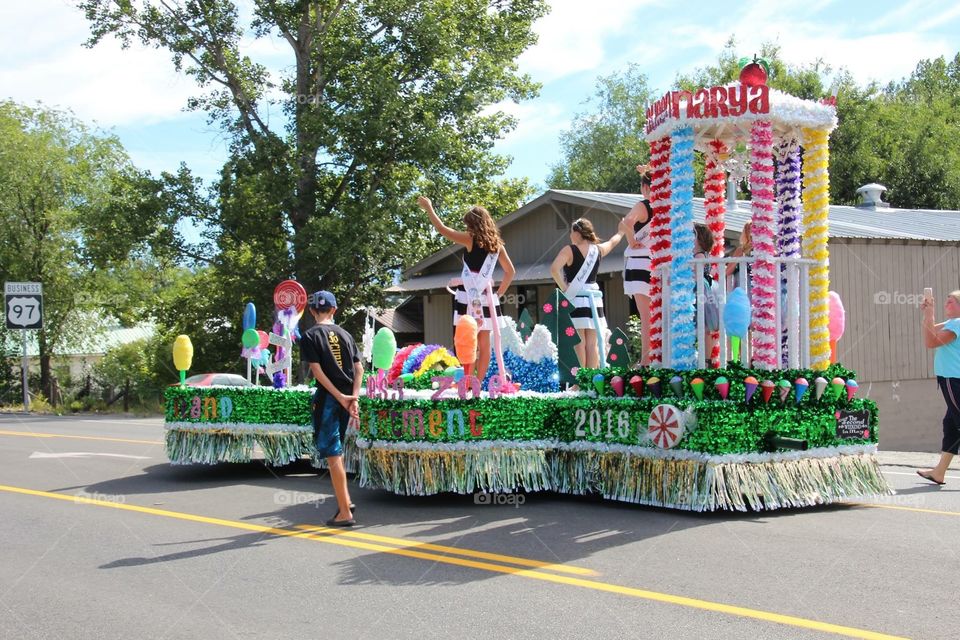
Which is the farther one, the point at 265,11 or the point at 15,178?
the point at 15,178

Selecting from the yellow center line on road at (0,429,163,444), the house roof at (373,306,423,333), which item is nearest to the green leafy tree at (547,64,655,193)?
the house roof at (373,306,423,333)

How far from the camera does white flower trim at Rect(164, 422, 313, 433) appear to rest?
10133 millimetres

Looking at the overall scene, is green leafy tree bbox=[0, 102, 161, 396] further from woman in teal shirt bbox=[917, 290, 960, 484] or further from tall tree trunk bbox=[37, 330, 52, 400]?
woman in teal shirt bbox=[917, 290, 960, 484]

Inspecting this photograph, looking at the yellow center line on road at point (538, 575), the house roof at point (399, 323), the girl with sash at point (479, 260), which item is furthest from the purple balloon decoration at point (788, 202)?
the house roof at point (399, 323)

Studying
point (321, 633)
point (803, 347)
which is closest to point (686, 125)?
point (803, 347)

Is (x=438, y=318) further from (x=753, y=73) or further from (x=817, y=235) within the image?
(x=753, y=73)

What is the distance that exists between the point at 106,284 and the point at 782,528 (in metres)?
31.8

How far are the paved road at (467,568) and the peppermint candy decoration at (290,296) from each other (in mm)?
2324

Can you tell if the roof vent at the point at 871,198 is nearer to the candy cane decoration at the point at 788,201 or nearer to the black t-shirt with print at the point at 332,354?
the candy cane decoration at the point at 788,201

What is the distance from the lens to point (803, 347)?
28.2 ft

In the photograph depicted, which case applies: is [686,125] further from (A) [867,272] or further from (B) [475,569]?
(A) [867,272]

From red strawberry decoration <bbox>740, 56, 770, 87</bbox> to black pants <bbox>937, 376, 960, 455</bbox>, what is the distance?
3.52m

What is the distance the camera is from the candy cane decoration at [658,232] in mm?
8922

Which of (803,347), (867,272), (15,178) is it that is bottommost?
(803,347)
